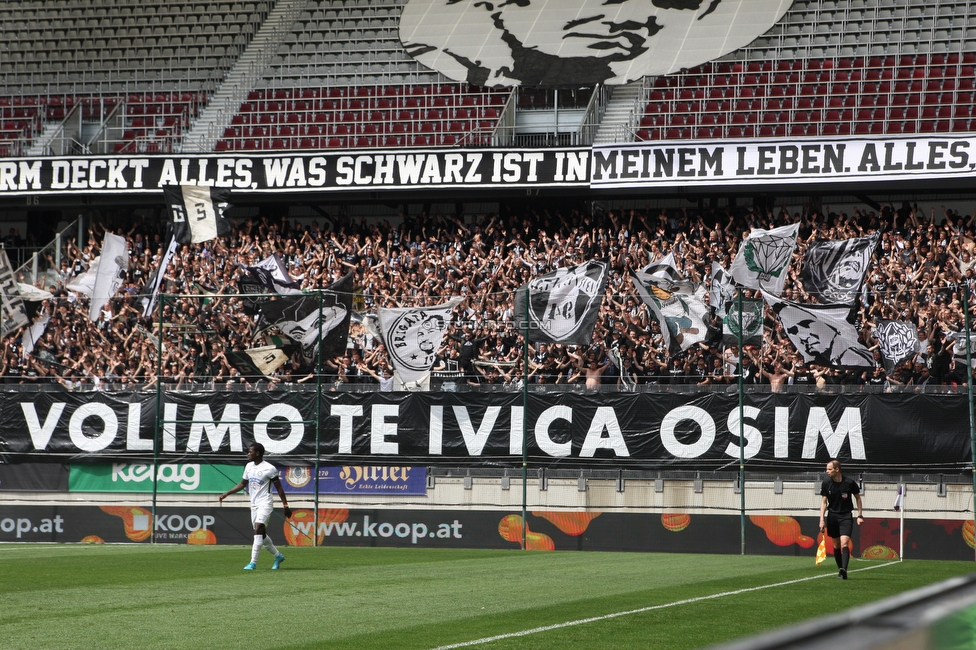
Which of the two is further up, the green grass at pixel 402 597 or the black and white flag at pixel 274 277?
the black and white flag at pixel 274 277

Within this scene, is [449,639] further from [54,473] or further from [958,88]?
[958,88]

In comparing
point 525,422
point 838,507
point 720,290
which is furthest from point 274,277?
point 838,507

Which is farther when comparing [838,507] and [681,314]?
[681,314]

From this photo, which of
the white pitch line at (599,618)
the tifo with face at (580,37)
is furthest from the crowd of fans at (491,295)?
the white pitch line at (599,618)

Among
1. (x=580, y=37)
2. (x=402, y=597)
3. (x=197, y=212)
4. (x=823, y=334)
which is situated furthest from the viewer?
(x=580, y=37)

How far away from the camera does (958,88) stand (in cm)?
2981

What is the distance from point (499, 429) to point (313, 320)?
13.6ft

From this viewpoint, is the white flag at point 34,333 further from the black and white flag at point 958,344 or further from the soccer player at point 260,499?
the black and white flag at point 958,344

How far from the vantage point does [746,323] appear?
70.6ft

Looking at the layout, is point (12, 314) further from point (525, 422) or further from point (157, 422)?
point (525, 422)

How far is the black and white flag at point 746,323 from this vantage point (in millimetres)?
21438

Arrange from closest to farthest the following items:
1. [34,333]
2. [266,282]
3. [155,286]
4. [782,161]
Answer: [34,333] < [266,282] < [155,286] < [782,161]

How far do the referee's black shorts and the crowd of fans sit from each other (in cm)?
550

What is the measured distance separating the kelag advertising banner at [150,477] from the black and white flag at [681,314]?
27.8ft
